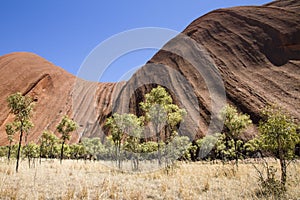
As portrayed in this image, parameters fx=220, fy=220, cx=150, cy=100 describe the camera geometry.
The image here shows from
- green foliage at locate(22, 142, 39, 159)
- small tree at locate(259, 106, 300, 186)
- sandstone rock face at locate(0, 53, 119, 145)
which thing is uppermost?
sandstone rock face at locate(0, 53, 119, 145)

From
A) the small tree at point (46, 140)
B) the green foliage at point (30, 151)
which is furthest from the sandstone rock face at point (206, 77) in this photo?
the green foliage at point (30, 151)

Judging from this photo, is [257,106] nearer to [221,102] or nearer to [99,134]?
[221,102]

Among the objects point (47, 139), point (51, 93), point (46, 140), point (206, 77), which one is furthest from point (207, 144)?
point (51, 93)

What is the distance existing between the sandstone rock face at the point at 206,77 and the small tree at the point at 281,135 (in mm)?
42689

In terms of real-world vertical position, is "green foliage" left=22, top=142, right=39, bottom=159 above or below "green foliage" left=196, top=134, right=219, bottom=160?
below

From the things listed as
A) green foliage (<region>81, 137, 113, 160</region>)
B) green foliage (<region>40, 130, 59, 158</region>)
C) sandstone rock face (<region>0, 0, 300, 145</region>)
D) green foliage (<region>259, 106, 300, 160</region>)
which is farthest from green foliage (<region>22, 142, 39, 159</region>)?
green foliage (<region>259, 106, 300, 160</region>)

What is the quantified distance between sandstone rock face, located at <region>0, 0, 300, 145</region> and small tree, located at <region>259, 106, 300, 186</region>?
4269cm

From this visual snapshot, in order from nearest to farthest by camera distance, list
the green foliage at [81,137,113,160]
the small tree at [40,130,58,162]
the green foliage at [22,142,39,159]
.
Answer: the green foliage at [22,142,39,159]
the small tree at [40,130,58,162]
the green foliage at [81,137,113,160]

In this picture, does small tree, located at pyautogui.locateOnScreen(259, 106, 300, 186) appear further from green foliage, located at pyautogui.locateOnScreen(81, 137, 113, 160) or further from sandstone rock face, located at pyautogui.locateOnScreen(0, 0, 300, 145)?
green foliage, located at pyautogui.locateOnScreen(81, 137, 113, 160)

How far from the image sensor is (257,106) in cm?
5234

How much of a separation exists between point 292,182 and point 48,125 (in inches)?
3137

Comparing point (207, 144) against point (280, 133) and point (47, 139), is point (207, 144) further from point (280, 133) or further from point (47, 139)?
point (280, 133)

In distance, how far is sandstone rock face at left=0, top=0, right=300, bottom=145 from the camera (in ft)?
181

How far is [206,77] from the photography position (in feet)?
207
